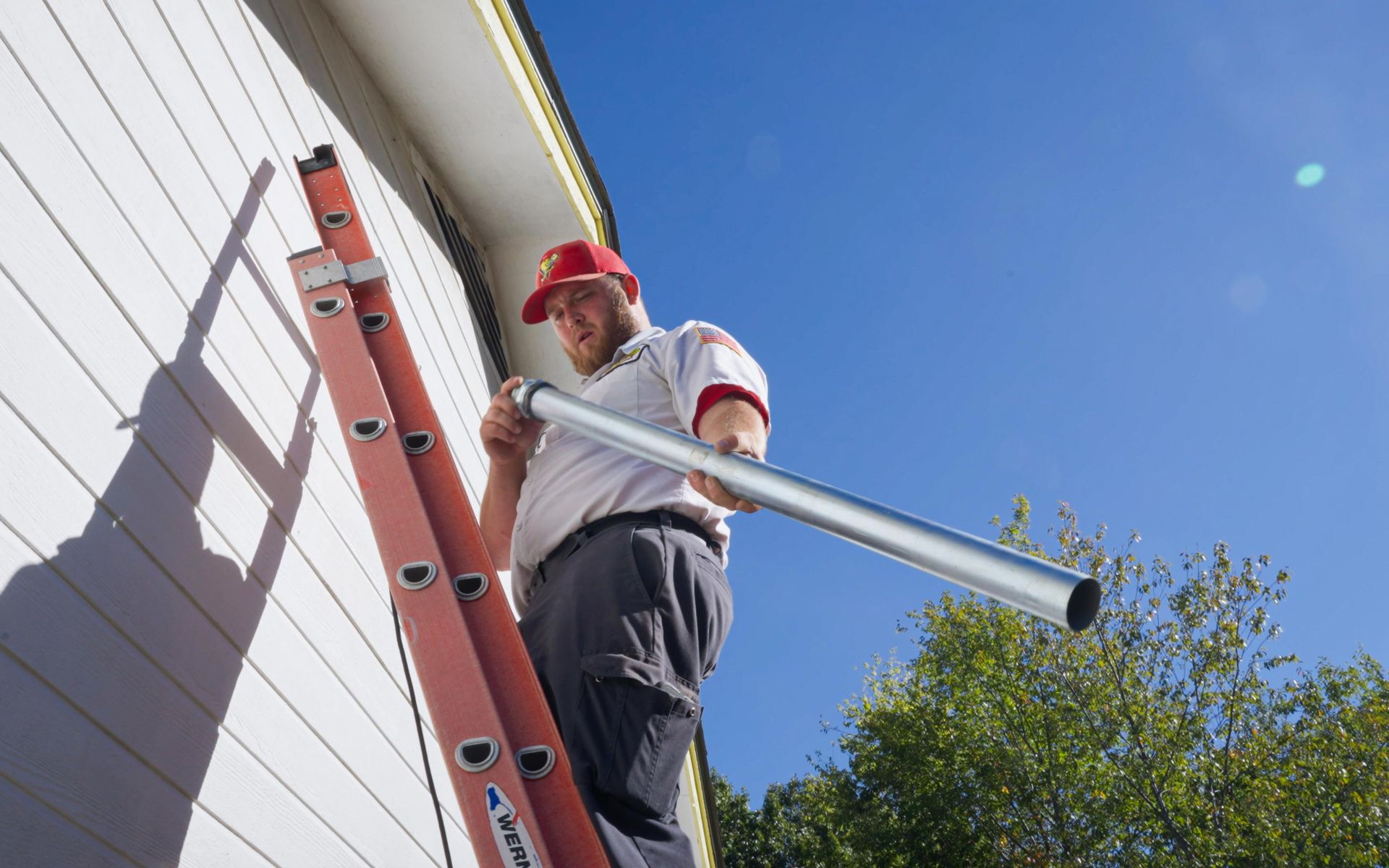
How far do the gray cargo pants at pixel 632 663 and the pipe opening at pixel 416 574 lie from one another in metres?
0.26

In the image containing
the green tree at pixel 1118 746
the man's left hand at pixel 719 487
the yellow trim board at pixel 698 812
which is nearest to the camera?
the man's left hand at pixel 719 487

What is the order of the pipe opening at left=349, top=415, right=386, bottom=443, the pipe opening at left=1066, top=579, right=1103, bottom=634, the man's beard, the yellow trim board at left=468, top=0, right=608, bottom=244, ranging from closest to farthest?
1. the pipe opening at left=1066, top=579, right=1103, bottom=634
2. the pipe opening at left=349, top=415, right=386, bottom=443
3. the man's beard
4. the yellow trim board at left=468, top=0, right=608, bottom=244

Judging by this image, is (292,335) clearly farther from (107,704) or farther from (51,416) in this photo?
(107,704)

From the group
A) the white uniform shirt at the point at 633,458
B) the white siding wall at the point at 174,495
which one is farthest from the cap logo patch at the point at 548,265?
the white siding wall at the point at 174,495

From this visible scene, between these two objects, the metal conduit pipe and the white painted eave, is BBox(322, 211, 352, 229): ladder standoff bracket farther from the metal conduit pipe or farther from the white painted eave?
the white painted eave

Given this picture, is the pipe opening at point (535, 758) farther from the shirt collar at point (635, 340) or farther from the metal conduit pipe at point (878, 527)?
the shirt collar at point (635, 340)

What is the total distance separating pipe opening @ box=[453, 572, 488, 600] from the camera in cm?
169

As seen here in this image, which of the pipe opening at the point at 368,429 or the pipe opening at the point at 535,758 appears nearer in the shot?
the pipe opening at the point at 535,758

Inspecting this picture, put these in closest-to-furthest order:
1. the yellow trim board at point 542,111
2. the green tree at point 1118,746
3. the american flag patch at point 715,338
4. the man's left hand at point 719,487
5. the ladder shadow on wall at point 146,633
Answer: the ladder shadow on wall at point 146,633 < the man's left hand at point 719,487 < the american flag patch at point 715,338 < the yellow trim board at point 542,111 < the green tree at point 1118,746

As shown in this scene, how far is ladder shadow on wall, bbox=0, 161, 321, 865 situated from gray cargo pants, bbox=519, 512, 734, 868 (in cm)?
55

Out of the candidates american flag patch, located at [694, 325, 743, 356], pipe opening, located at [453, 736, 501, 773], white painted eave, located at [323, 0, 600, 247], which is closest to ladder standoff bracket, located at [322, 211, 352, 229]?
american flag patch, located at [694, 325, 743, 356]

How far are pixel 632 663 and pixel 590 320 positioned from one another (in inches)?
45.4

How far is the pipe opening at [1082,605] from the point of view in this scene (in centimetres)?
97

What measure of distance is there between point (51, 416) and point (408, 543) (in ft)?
1.87
